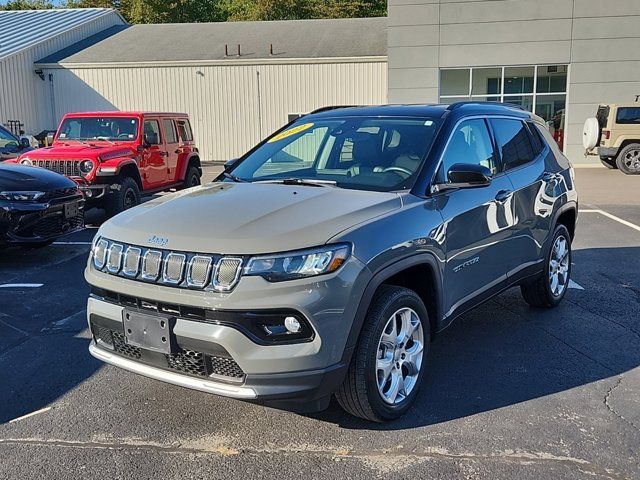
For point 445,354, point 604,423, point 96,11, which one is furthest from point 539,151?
point 96,11

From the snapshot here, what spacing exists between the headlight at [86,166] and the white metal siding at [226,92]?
14.6 metres

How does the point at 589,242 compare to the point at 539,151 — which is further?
the point at 589,242

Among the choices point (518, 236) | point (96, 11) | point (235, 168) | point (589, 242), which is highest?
point (96, 11)

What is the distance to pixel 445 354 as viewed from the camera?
4570 millimetres

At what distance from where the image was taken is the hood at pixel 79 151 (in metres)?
9.90

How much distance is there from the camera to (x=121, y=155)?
10281mm

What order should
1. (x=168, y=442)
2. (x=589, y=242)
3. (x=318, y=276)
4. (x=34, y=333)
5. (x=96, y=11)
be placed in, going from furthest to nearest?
(x=96, y=11) < (x=589, y=242) < (x=34, y=333) < (x=168, y=442) < (x=318, y=276)

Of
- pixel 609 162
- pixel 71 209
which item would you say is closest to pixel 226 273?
pixel 71 209

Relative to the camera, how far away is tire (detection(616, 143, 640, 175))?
1834cm

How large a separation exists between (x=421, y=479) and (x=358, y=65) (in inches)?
857

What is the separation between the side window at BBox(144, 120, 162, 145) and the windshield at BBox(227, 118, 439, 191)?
6763 mm

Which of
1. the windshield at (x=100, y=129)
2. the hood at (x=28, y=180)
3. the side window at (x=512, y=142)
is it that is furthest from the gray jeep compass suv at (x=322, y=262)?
the windshield at (x=100, y=129)

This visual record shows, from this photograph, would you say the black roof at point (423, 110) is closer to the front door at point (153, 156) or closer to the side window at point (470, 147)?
the side window at point (470, 147)

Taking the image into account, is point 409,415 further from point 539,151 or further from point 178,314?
point 539,151
